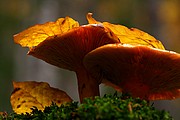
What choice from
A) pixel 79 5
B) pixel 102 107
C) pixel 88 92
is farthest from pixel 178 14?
pixel 102 107

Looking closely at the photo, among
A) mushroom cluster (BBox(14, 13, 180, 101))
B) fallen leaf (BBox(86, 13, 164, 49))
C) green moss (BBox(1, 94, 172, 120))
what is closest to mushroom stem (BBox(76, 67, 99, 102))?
mushroom cluster (BBox(14, 13, 180, 101))

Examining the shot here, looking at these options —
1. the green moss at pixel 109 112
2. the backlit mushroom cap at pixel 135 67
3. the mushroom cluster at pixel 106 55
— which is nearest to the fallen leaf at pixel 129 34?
the mushroom cluster at pixel 106 55

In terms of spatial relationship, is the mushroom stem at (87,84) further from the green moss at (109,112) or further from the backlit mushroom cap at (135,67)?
the green moss at (109,112)

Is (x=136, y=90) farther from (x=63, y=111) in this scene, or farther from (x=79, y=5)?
(x=79, y=5)

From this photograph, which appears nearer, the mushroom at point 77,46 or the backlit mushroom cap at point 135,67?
the backlit mushroom cap at point 135,67

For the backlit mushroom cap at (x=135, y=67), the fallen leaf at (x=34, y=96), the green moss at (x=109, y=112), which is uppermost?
the backlit mushroom cap at (x=135, y=67)

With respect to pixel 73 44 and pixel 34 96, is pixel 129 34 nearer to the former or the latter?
pixel 73 44

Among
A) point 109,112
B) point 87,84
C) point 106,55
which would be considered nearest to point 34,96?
point 87,84

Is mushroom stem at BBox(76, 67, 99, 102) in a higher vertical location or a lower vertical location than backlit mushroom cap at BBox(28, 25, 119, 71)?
lower

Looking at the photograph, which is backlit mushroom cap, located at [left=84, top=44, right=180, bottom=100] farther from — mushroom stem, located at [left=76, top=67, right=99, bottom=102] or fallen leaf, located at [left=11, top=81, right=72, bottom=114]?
fallen leaf, located at [left=11, top=81, right=72, bottom=114]
